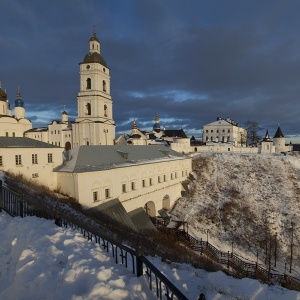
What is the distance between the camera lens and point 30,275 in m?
5.06

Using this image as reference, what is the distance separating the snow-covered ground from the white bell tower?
39102 millimetres

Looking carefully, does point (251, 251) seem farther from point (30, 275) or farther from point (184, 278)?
point (30, 275)

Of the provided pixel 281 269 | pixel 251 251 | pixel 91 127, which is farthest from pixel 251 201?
pixel 91 127

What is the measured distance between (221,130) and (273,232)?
5911 cm

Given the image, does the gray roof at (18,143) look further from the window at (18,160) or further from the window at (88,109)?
the window at (88,109)

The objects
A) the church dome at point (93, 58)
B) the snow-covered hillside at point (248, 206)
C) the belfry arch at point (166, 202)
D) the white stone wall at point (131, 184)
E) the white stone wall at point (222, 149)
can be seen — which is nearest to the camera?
the white stone wall at point (131, 184)

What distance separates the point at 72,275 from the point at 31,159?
67.2 ft

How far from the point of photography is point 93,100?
45281 mm

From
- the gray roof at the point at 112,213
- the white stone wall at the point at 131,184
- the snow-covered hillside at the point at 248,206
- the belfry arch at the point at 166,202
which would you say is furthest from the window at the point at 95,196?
the belfry arch at the point at 166,202

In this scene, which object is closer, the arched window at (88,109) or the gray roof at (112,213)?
the gray roof at (112,213)

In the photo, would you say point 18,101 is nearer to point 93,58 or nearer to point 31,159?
point 93,58

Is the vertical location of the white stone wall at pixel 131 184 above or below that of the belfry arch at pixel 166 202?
above

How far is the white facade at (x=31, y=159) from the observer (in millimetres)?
21136

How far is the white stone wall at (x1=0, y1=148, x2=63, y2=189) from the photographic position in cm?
2108
